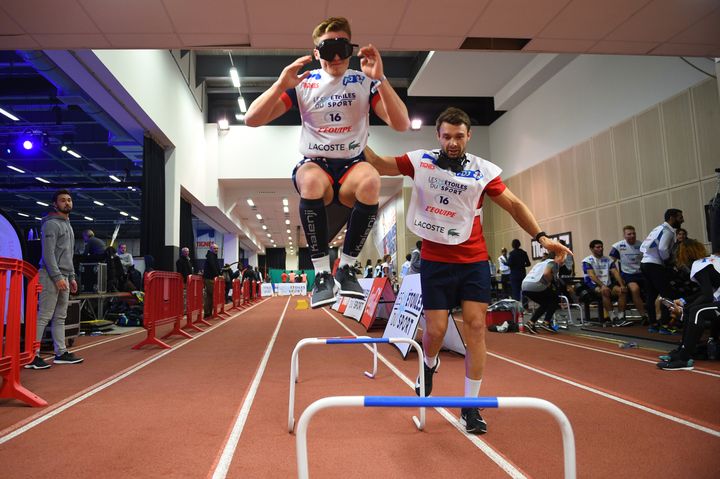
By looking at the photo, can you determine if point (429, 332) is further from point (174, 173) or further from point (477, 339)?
point (174, 173)

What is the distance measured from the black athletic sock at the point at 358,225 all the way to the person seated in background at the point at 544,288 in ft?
19.7

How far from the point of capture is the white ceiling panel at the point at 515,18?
5.83 metres

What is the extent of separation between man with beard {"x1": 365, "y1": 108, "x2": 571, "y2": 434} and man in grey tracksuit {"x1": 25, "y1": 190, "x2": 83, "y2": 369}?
4.10 metres

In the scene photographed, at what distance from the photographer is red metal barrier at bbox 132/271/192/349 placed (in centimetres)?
621

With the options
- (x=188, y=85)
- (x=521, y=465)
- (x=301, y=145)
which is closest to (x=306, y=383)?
(x=521, y=465)

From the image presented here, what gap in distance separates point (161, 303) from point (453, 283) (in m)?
5.47

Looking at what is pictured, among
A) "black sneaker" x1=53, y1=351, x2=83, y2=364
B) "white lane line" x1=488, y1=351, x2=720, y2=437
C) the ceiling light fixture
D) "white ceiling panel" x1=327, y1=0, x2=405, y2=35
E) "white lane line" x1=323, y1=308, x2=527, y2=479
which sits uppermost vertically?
the ceiling light fixture

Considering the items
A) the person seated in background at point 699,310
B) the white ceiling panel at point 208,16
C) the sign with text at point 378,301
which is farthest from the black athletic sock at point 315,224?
the sign with text at point 378,301

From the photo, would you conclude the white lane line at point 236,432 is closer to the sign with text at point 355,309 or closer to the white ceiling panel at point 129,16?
the white ceiling panel at point 129,16

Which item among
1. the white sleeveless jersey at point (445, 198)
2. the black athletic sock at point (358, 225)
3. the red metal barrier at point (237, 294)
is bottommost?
the red metal barrier at point (237, 294)

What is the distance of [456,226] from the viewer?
2.56m

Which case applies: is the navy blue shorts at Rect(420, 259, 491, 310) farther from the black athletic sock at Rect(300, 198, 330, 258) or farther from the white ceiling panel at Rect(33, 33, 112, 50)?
the white ceiling panel at Rect(33, 33, 112, 50)

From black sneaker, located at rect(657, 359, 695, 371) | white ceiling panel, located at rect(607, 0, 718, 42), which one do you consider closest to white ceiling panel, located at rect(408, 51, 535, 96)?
white ceiling panel, located at rect(607, 0, 718, 42)

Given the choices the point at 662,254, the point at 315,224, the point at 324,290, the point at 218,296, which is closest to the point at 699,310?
the point at 662,254
